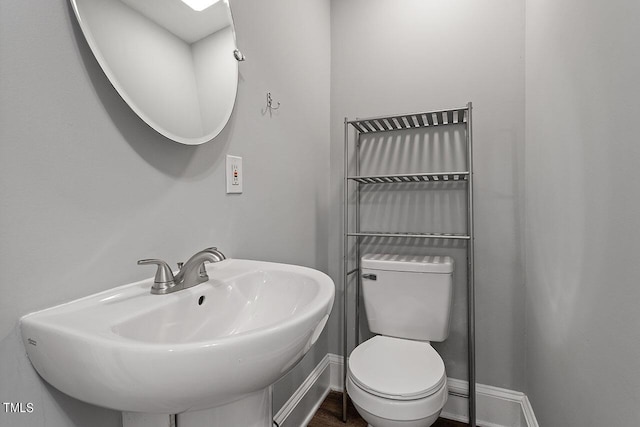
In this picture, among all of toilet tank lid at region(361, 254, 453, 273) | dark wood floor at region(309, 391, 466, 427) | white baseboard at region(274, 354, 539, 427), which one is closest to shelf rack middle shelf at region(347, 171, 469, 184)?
toilet tank lid at region(361, 254, 453, 273)

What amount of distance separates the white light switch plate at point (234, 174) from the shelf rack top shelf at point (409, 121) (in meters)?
0.70

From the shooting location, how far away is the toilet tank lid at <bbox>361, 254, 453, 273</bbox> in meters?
1.46

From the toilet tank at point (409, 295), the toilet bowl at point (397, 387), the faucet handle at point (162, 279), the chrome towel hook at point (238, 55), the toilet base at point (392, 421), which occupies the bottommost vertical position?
the toilet base at point (392, 421)

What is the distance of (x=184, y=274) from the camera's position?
76 cm

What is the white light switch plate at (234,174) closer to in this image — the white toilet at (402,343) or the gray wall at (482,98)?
the white toilet at (402,343)

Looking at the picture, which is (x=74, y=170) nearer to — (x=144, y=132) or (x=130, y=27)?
(x=144, y=132)

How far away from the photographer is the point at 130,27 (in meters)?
0.75

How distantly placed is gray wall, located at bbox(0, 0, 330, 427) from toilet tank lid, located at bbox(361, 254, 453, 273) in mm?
640

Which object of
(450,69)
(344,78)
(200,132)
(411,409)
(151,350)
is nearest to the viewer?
(151,350)

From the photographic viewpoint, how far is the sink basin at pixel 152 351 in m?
0.43

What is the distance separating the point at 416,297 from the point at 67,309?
4.39ft

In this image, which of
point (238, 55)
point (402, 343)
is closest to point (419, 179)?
point (402, 343)

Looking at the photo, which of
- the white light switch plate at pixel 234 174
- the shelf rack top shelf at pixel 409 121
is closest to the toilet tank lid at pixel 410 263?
Result: the shelf rack top shelf at pixel 409 121

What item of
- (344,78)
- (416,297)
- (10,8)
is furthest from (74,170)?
(344,78)
